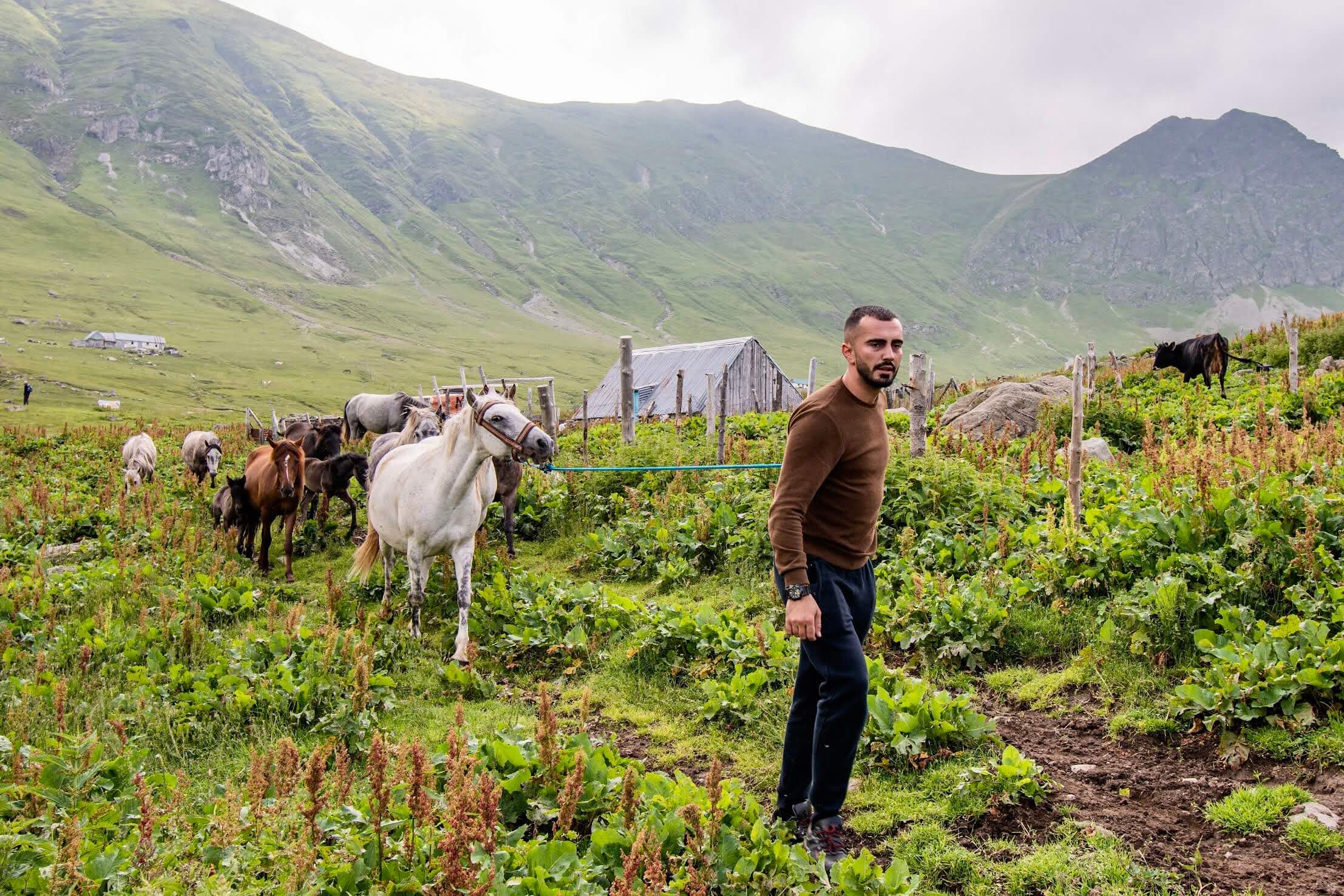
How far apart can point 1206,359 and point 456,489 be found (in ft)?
70.1

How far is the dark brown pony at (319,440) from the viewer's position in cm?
1633

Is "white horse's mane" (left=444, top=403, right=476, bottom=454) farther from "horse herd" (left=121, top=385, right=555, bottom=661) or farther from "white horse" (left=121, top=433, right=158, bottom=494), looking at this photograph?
"white horse" (left=121, top=433, right=158, bottom=494)

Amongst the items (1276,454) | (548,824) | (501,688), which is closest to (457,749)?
(548,824)

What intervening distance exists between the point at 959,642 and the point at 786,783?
3.11m

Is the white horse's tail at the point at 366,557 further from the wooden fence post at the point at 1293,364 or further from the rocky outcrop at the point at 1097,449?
the wooden fence post at the point at 1293,364

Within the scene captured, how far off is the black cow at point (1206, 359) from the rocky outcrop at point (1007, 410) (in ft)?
10.1

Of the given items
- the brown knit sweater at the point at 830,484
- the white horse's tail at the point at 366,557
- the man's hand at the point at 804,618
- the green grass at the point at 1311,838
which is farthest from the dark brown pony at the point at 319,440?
the green grass at the point at 1311,838

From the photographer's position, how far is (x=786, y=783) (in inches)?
186

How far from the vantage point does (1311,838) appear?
4242 millimetres

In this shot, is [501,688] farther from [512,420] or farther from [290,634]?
[512,420]

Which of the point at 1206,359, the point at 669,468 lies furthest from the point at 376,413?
the point at 1206,359

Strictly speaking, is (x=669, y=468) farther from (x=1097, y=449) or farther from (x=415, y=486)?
(x=1097, y=449)

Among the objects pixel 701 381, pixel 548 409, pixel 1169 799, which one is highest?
pixel 701 381

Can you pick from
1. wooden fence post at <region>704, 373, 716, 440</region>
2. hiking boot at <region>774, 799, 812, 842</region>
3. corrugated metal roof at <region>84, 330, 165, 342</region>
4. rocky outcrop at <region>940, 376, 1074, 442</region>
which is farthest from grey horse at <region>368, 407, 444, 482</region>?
corrugated metal roof at <region>84, 330, 165, 342</region>
